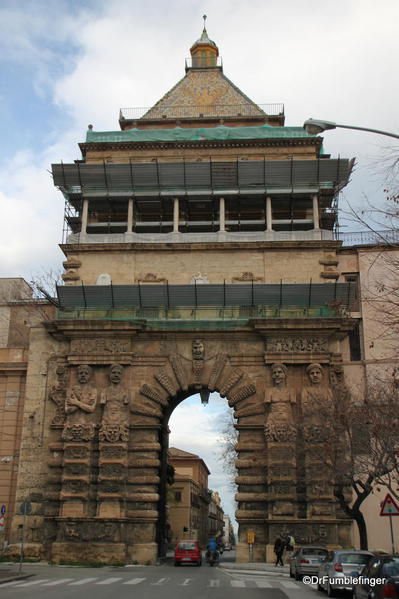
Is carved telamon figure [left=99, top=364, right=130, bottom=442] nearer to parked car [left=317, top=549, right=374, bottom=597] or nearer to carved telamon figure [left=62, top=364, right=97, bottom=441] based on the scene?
carved telamon figure [left=62, top=364, right=97, bottom=441]

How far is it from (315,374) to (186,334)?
7154 millimetres

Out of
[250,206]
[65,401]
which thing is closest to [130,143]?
[250,206]

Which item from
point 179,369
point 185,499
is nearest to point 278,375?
point 179,369

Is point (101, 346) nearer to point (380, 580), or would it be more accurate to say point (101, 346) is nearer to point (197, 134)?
point (197, 134)

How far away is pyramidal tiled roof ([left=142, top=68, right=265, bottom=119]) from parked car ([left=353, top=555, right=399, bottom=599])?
37174 mm

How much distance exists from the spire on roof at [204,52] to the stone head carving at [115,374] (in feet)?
91.8

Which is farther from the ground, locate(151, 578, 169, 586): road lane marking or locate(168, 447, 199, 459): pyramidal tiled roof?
locate(168, 447, 199, 459): pyramidal tiled roof

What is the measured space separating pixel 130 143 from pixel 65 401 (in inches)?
697

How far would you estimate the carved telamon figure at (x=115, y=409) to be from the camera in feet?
110

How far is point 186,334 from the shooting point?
35.6m

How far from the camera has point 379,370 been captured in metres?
36.5

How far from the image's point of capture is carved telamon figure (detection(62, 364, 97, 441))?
33844mm

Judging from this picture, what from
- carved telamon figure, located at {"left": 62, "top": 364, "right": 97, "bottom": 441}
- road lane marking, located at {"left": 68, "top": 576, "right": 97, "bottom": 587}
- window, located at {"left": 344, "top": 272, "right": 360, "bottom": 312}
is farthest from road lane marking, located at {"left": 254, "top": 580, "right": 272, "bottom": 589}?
window, located at {"left": 344, "top": 272, "right": 360, "bottom": 312}

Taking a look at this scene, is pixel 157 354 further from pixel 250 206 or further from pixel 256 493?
pixel 250 206
